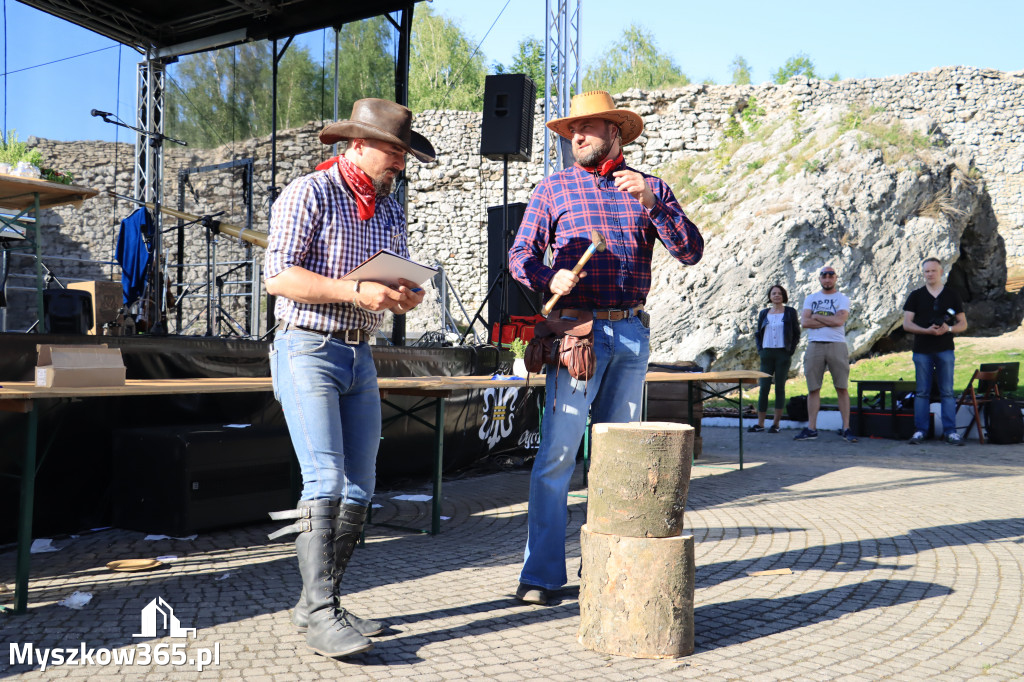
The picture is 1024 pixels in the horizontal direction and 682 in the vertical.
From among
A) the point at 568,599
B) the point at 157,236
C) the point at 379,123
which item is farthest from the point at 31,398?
the point at 157,236

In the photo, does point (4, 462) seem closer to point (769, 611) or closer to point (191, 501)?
point (191, 501)

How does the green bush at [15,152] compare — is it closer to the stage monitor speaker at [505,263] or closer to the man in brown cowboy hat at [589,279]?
the stage monitor speaker at [505,263]

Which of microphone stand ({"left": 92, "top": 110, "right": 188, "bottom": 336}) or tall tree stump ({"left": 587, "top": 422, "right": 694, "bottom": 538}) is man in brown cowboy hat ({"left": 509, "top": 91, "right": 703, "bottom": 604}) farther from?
microphone stand ({"left": 92, "top": 110, "right": 188, "bottom": 336})

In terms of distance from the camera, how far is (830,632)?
2.89m

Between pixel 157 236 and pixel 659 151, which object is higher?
pixel 659 151

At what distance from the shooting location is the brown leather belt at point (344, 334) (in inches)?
101

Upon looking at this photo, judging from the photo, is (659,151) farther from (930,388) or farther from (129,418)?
(129,418)

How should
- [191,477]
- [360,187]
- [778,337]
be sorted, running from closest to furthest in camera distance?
[360,187] → [191,477] → [778,337]

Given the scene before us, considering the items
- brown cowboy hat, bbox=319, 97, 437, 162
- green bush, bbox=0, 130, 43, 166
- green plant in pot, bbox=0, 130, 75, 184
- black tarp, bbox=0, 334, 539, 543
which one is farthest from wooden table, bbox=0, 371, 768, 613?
green bush, bbox=0, 130, 43, 166

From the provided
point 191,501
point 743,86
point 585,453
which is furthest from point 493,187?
point 191,501

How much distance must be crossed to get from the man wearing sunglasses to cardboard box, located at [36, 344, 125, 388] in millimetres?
7613

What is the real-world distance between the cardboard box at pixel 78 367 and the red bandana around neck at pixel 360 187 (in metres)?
1.47

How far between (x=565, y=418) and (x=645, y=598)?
784 mm

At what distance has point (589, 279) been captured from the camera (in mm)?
3158
